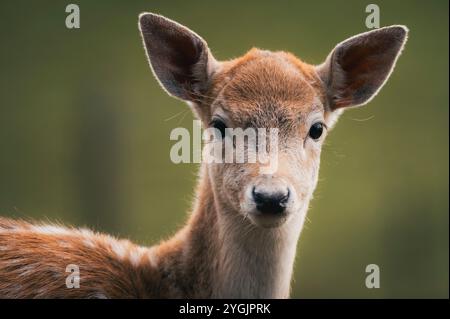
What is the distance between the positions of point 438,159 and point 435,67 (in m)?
2.25

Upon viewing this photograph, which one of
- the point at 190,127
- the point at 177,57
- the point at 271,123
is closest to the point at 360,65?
the point at 271,123

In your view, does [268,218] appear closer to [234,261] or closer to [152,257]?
[234,261]

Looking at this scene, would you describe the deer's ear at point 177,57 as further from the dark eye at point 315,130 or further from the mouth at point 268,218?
the mouth at point 268,218

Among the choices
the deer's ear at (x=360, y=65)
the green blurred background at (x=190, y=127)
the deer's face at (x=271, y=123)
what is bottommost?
the deer's face at (x=271, y=123)

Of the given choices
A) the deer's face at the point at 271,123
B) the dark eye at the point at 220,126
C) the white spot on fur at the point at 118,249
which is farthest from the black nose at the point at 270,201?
the white spot on fur at the point at 118,249

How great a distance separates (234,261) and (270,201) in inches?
32.8

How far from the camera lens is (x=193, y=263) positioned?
6438 millimetres

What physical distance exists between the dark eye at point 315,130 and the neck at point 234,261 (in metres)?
0.54

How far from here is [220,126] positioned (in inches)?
255

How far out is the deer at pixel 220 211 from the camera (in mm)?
6137

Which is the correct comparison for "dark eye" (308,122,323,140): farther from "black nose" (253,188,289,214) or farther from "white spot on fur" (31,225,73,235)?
"white spot on fur" (31,225,73,235)

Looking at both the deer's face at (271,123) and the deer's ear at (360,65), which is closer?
the deer's face at (271,123)

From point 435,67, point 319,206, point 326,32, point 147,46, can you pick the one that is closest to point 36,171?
point 319,206

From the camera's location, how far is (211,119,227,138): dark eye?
6.44 m
